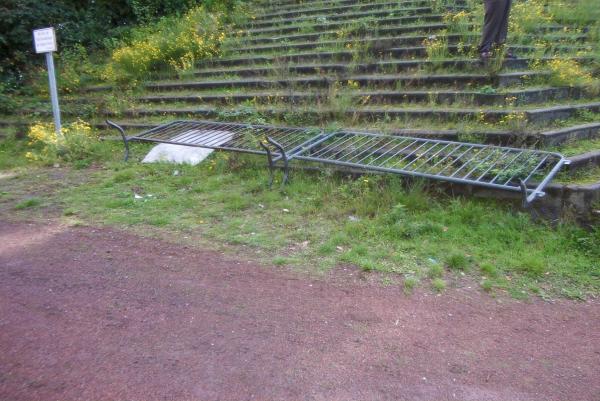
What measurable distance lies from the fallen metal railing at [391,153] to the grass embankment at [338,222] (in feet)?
0.87

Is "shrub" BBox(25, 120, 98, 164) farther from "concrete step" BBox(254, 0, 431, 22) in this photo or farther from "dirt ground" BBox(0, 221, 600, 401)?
"concrete step" BBox(254, 0, 431, 22)

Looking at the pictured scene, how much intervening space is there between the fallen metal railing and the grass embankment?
0.26 m

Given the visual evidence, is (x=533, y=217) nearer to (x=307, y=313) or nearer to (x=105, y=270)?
(x=307, y=313)

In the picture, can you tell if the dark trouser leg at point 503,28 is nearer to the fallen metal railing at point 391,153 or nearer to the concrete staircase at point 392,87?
the concrete staircase at point 392,87

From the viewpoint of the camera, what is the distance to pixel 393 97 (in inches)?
312

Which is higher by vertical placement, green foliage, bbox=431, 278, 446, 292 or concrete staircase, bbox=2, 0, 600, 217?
concrete staircase, bbox=2, 0, 600, 217

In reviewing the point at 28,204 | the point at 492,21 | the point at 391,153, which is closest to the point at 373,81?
the point at 492,21

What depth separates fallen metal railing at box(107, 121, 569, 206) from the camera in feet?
17.1

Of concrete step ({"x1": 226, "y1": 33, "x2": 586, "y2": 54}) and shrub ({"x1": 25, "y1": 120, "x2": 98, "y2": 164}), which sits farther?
concrete step ({"x1": 226, "y1": 33, "x2": 586, "y2": 54})

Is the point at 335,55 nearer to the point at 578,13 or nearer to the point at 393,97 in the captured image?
the point at 393,97

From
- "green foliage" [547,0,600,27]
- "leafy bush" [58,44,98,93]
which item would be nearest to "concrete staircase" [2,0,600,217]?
"green foliage" [547,0,600,27]

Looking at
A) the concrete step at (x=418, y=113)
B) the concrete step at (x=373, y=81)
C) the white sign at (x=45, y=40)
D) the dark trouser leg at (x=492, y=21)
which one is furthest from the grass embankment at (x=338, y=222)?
the dark trouser leg at (x=492, y=21)

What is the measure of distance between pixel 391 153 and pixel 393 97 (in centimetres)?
192

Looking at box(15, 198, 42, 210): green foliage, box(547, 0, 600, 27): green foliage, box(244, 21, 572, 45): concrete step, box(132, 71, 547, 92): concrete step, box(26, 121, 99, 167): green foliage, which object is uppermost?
box(547, 0, 600, 27): green foliage
